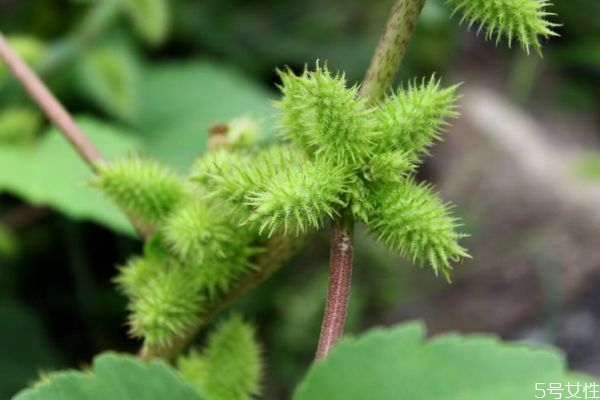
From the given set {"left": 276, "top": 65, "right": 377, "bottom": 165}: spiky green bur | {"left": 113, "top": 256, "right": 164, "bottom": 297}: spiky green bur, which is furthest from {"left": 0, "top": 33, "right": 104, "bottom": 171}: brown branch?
{"left": 276, "top": 65, "right": 377, "bottom": 165}: spiky green bur

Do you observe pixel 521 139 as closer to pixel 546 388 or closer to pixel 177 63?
pixel 177 63

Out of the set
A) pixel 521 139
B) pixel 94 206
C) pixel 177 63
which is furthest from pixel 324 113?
pixel 521 139

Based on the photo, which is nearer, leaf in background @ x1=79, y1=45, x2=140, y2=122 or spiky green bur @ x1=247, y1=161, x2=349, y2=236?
spiky green bur @ x1=247, y1=161, x2=349, y2=236

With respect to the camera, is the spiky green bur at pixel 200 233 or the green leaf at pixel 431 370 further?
the spiky green bur at pixel 200 233

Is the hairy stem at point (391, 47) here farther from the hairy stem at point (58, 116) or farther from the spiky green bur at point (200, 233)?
the hairy stem at point (58, 116)

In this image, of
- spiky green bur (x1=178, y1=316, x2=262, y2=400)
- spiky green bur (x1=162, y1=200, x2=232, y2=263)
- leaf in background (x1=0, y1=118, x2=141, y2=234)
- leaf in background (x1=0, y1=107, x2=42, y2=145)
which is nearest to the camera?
spiky green bur (x1=162, y1=200, x2=232, y2=263)

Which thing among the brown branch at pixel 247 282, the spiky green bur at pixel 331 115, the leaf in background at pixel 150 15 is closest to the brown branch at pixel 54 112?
the brown branch at pixel 247 282

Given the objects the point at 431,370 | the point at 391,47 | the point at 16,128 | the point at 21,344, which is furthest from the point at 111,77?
the point at 431,370

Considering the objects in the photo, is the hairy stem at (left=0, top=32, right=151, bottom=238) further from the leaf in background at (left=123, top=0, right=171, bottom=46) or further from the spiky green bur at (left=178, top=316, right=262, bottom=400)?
the leaf in background at (left=123, top=0, right=171, bottom=46)
